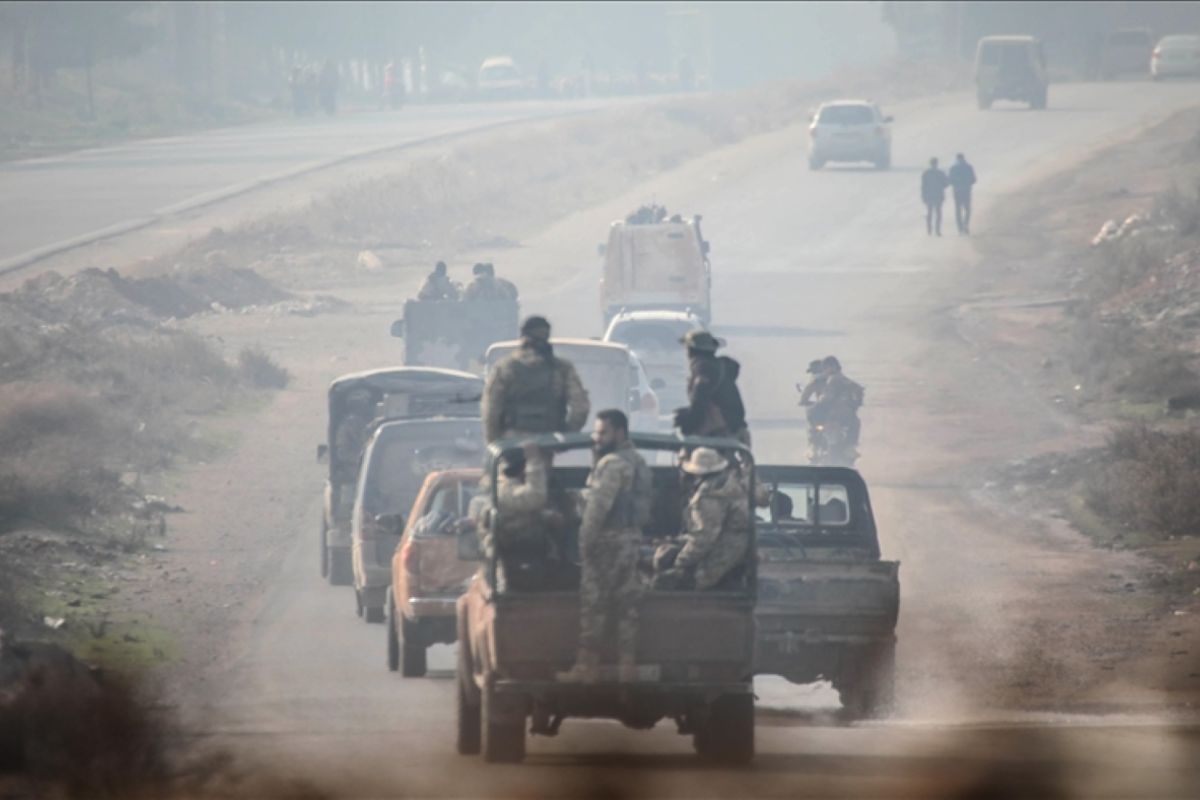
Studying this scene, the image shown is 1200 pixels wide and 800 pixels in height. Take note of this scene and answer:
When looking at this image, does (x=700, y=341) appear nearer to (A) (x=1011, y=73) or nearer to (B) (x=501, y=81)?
(A) (x=1011, y=73)

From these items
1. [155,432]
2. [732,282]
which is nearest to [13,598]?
[155,432]

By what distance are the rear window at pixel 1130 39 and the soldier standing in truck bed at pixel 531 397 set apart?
71926mm

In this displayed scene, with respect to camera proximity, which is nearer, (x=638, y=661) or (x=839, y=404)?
(x=638, y=661)

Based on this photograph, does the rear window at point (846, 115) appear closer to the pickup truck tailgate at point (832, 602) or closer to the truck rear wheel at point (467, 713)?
the pickup truck tailgate at point (832, 602)

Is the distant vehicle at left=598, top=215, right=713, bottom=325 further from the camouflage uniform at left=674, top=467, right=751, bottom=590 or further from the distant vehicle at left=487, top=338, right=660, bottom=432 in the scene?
the camouflage uniform at left=674, top=467, right=751, bottom=590

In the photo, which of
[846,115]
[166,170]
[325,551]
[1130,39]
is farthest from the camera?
[1130,39]

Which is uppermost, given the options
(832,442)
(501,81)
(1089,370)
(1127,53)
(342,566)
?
(1127,53)

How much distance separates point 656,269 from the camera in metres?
32.8

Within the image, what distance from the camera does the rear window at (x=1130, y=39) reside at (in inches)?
3177

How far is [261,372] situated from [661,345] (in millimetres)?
8758

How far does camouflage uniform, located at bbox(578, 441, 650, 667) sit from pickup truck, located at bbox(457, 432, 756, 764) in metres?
0.07

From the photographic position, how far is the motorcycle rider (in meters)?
23.4

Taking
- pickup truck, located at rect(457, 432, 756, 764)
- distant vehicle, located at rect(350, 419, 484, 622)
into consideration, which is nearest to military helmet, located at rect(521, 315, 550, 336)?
pickup truck, located at rect(457, 432, 756, 764)

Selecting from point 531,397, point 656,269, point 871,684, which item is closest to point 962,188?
point 656,269
